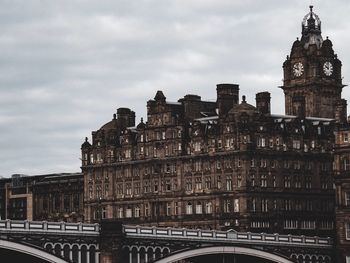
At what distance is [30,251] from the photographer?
120188mm

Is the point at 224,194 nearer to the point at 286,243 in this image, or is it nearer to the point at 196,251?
the point at 286,243

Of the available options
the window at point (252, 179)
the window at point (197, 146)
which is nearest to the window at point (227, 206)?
the window at point (252, 179)

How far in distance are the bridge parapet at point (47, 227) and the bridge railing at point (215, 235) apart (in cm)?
495

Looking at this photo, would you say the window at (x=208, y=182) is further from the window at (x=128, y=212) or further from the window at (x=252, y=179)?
the window at (x=128, y=212)

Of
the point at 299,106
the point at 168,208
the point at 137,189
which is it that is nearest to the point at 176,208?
the point at 168,208

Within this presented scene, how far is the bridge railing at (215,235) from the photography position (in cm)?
13450

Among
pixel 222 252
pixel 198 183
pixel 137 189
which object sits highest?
pixel 198 183

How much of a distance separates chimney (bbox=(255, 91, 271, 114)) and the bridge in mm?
34706

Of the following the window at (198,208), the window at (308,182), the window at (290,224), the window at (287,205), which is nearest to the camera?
the window at (290,224)

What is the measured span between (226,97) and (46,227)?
70.9m

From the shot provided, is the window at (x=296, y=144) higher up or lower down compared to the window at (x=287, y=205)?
higher up

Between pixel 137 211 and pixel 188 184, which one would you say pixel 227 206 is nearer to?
pixel 188 184

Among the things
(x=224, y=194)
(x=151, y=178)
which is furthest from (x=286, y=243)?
(x=151, y=178)

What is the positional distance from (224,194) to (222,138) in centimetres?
808
